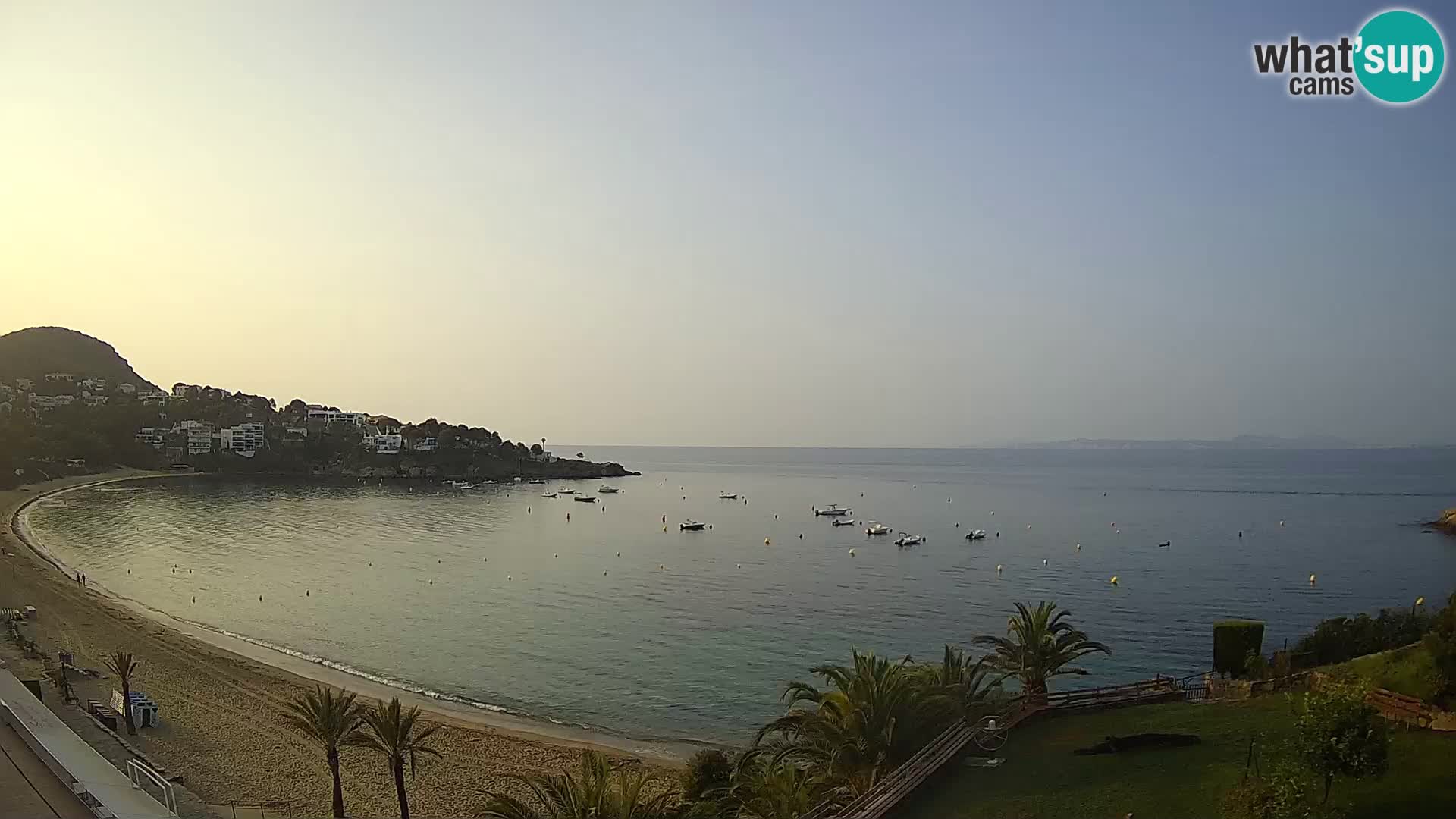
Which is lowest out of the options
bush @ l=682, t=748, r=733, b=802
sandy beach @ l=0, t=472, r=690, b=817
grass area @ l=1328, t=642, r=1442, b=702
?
sandy beach @ l=0, t=472, r=690, b=817

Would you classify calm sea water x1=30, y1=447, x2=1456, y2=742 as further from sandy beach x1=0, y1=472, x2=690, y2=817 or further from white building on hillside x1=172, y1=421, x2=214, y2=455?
white building on hillside x1=172, y1=421, x2=214, y2=455

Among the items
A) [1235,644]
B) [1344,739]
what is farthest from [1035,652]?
[1344,739]

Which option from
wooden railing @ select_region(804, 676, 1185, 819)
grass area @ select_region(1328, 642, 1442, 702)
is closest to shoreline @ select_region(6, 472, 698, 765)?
wooden railing @ select_region(804, 676, 1185, 819)

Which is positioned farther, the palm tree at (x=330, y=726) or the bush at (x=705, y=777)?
the palm tree at (x=330, y=726)

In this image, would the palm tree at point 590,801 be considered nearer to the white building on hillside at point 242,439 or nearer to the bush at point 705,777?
the bush at point 705,777

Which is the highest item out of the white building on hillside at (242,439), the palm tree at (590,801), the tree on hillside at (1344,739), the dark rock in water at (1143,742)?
the white building on hillside at (242,439)

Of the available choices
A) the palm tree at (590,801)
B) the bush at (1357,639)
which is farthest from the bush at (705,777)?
the bush at (1357,639)
